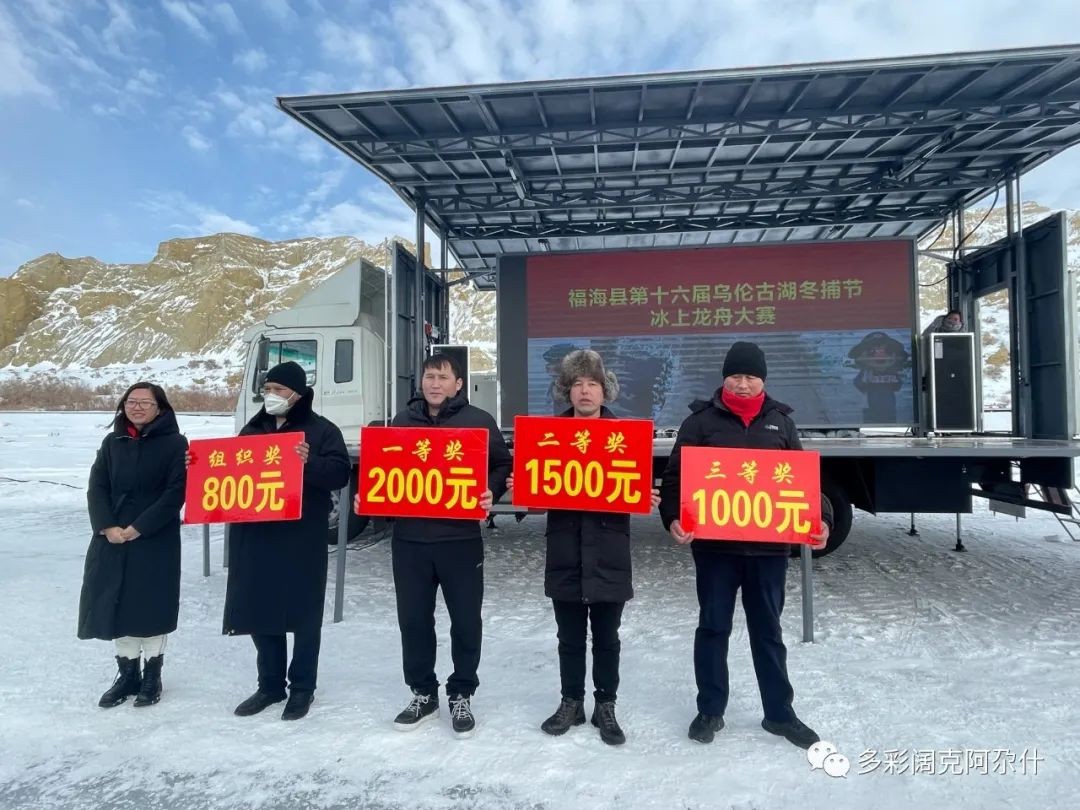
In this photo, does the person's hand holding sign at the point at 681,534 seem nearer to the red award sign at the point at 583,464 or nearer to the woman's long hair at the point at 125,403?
the red award sign at the point at 583,464

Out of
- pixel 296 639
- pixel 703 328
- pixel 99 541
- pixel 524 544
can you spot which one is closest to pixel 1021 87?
pixel 703 328

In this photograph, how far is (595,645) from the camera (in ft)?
9.09

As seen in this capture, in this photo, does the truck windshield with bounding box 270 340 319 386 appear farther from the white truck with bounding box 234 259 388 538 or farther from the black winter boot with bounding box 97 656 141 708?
the black winter boot with bounding box 97 656 141 708

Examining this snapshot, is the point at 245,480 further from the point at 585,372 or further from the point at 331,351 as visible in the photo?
the point at 331,351

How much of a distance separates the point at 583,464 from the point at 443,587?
0.83 meters

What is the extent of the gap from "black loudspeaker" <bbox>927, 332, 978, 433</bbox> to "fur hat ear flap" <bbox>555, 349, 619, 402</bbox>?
5.42 m

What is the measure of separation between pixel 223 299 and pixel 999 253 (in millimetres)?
89134

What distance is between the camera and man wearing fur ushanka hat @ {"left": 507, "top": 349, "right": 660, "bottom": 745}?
267 centimetres

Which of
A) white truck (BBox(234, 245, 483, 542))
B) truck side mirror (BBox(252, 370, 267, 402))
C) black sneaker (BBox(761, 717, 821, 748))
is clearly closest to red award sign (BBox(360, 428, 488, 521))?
black sneaker (BBox(761, 717, 821, 748))

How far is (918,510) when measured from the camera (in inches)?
208


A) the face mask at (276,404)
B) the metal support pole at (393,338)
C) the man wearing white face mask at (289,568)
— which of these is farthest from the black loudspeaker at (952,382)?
the face mask at (276,404)

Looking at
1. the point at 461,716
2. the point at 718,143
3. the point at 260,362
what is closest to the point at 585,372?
the point at 461,716

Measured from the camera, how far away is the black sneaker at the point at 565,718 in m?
2.74

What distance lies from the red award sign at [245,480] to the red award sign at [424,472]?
0.33 m
